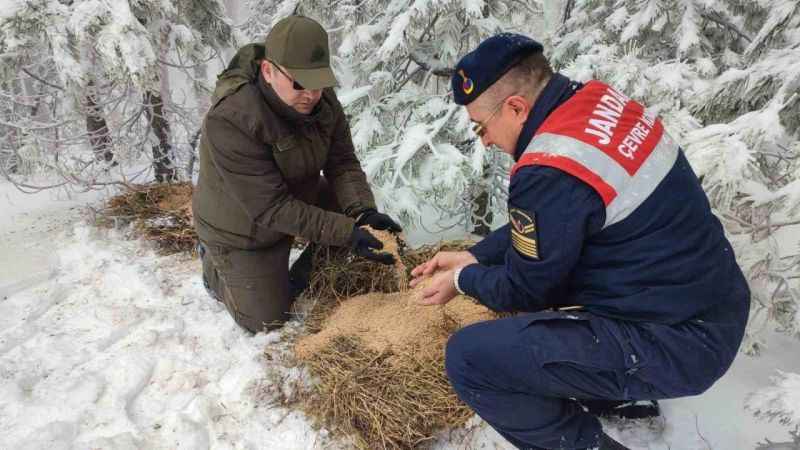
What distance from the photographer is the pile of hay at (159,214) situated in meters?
3.72

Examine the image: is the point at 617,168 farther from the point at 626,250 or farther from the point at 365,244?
the point at 365,244

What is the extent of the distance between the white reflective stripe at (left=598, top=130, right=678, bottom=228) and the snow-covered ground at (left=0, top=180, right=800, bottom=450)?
3.77 feet

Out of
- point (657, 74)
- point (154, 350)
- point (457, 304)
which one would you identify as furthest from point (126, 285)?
point (657, 74)

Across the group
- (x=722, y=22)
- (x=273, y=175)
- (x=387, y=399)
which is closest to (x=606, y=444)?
(x=387, y=399)

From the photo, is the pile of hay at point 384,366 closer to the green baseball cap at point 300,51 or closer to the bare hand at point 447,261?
the bare hand at point 447,261

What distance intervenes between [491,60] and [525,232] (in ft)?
1.75

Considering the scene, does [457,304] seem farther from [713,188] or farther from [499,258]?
[713,188]

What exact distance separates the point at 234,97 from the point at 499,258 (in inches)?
58.6

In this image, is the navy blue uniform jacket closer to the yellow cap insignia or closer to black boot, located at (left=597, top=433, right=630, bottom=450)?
the yellow cap insignia

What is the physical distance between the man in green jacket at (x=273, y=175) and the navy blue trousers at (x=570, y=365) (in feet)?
3.33

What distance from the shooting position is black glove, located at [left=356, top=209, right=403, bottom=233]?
2730 mm

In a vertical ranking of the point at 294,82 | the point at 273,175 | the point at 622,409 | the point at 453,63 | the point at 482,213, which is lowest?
the point at 622,409

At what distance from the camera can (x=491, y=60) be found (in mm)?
1431

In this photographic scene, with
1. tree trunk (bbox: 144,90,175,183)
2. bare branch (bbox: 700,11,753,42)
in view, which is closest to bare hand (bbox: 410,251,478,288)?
bare branch (bbox: 700,11,753,42)
